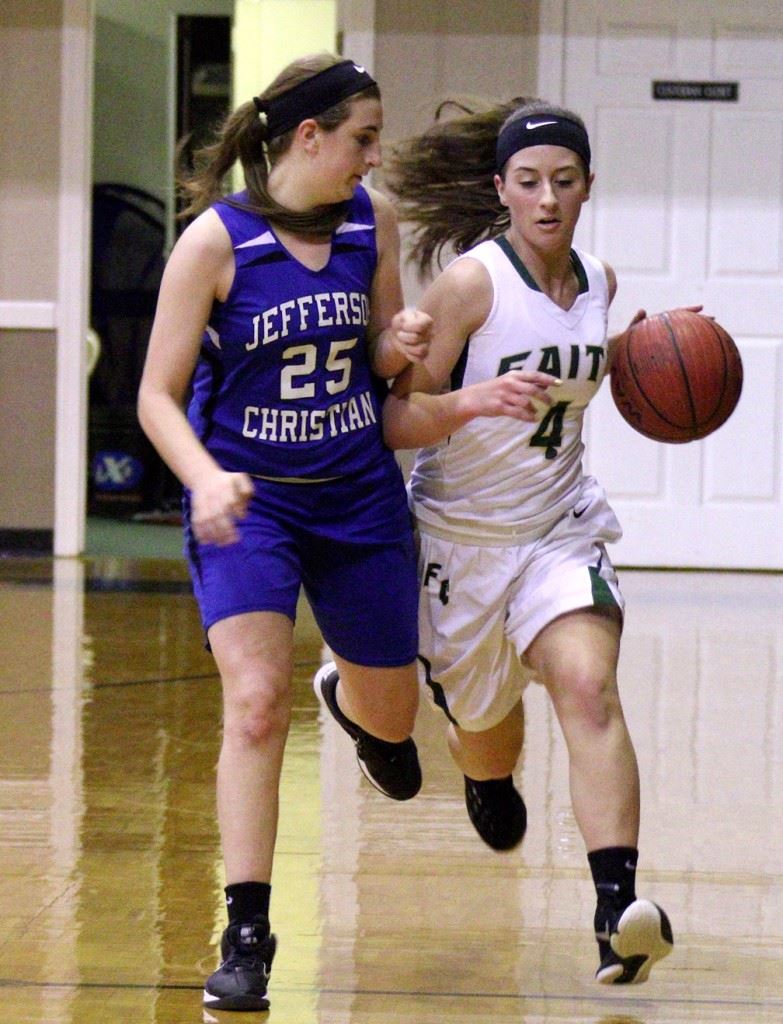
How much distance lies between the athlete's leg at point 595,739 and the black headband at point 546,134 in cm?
80

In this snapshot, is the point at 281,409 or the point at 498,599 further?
the point at 498,599

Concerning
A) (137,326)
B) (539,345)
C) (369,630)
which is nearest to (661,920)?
(369,630)

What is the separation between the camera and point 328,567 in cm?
262

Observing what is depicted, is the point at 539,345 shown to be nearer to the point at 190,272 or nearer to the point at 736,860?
the point at 190,272

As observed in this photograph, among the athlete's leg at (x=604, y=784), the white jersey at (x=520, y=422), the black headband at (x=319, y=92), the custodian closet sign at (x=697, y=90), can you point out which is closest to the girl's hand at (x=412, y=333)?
the white jersey at (x=520, y=422)

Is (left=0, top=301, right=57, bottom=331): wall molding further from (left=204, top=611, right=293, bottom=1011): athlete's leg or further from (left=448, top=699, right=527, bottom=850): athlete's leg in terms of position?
(left=204, top=611, right=293, bottom=1011): athlete's leg

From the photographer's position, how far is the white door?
25.3 ft

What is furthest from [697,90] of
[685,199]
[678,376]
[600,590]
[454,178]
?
[600,590]

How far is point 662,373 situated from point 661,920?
0.96 metres

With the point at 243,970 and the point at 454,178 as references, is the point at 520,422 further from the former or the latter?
the point at 243,970

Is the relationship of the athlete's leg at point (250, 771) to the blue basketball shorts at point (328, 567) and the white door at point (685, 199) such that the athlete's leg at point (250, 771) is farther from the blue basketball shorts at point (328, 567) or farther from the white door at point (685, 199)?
the white door at point (685, 199)

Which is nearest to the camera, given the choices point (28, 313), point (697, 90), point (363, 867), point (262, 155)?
point (262, 155)

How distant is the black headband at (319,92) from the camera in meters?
2.55

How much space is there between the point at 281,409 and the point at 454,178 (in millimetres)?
736
